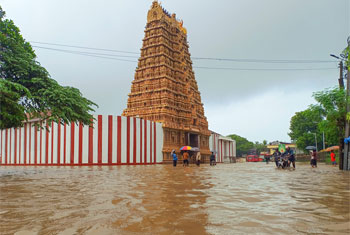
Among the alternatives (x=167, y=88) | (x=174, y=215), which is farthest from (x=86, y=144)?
(x=174, y=215)

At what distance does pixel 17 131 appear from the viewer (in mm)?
36656

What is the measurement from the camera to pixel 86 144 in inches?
1245

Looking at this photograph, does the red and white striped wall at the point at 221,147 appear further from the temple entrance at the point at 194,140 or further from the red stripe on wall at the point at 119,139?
the red stripe on wall at the point at 119,139

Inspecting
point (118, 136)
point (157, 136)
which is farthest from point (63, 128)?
point (157, 136)

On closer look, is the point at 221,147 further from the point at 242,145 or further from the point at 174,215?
the point at 174,215

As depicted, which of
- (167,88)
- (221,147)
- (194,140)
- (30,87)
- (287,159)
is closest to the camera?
(30,87)

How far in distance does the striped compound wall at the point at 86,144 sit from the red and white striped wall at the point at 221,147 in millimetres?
19798

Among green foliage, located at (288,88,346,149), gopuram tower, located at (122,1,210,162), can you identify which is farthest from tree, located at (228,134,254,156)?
gopuram tower, located at (122,1,210,162)

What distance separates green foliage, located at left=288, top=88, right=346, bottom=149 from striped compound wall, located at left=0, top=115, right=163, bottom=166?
797 inches

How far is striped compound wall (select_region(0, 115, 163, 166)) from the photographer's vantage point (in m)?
31.7

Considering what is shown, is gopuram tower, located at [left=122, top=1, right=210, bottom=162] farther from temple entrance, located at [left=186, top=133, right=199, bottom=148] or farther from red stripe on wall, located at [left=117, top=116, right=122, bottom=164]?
red stripe on wall, located at [left=117, top=116, right=122, bottom=164]

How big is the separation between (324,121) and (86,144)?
89.0 feet

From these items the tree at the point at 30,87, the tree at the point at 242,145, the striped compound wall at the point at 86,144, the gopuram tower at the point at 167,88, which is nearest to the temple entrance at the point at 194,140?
the gopuram tower at the point at 167,88

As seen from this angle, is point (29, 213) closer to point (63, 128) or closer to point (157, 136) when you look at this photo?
point (63, 128)
